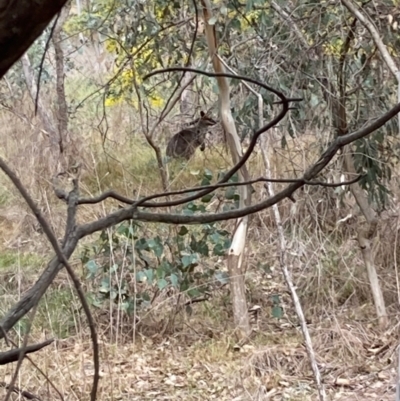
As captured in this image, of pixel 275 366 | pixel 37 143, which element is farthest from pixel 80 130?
pixel 275 366

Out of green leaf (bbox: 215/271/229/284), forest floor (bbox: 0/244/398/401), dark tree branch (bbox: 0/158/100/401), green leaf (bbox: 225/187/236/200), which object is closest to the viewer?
dark tree branch (bbox: 0/158/100/401)

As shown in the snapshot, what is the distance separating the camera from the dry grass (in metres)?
2.18

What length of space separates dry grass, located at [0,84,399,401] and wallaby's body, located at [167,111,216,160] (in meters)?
0.38

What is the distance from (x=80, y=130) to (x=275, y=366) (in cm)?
247

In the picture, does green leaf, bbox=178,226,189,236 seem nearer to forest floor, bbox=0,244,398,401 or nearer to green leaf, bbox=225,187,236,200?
green leaf, bbox=225,187,236,200

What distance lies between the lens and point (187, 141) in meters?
3.73

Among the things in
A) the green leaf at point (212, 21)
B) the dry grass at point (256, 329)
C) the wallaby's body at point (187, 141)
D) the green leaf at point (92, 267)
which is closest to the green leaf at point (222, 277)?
the dry grass at point (256, 329)

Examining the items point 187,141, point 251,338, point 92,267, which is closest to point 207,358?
point 251,338

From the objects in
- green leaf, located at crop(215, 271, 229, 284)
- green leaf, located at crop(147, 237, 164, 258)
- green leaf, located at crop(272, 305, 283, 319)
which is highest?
green leaf, located at crop(147, 237, 164, 258)

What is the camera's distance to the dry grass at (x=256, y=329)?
2178 mm

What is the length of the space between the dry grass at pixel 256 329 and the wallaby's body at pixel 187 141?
378 millimetres

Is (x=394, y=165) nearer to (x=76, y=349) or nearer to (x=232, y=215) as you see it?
(x=76, y=349)

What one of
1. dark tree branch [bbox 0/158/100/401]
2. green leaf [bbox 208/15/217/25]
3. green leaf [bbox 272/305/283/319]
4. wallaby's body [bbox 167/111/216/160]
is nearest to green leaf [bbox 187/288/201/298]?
green leaf [bbox 272/305/283/319]

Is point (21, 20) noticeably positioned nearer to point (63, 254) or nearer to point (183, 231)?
point (63, 254)
